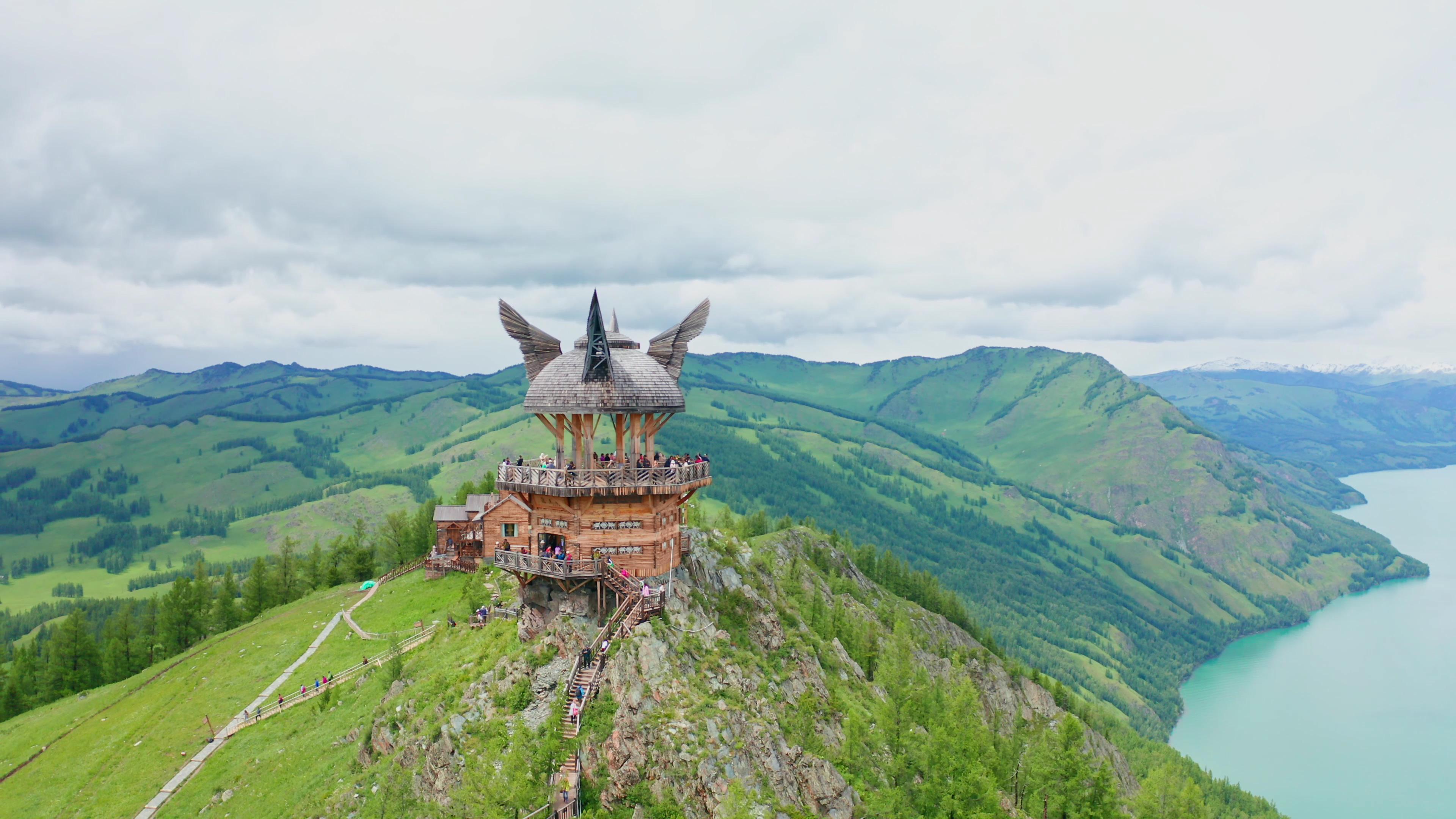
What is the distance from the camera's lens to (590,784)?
34.8 m

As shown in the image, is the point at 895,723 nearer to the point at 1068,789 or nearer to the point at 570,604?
the point at 1068,789

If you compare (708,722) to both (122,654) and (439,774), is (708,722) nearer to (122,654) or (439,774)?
(439,774)

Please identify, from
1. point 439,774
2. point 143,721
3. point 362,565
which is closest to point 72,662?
point 362,565

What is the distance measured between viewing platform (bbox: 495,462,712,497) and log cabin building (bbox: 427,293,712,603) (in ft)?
0.20

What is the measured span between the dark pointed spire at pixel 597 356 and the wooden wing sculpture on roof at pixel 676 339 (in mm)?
6541

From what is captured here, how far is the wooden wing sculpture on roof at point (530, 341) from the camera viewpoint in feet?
151

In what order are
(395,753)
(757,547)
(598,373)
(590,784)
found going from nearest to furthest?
1. (590,784)
2. (395,753)
3. (598,373)
4. (757,547)

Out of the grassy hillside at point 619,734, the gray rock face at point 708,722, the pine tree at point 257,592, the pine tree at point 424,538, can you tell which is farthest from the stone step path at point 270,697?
the pine tree at point 257,592

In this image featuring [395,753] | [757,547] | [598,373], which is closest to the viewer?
[395,753]

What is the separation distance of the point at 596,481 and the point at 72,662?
96.5 meters

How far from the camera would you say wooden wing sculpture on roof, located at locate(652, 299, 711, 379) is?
4891 centimetres

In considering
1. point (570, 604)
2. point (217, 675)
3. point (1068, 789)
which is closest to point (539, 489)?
point (570, 604)

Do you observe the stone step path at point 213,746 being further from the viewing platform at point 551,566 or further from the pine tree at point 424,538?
the pine tree at point 424,538

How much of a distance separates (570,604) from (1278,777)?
213813mm
